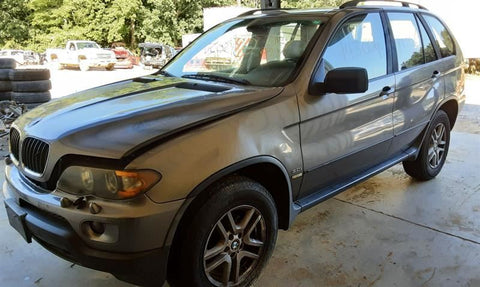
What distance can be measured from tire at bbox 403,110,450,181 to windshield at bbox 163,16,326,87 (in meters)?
1.91

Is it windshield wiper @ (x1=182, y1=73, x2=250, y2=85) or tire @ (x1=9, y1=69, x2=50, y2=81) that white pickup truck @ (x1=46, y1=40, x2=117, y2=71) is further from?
windshield wiper @ (x1=182, y1=73, x2=250, y2=85)

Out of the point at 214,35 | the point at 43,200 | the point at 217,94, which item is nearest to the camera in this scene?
the point at 43,200

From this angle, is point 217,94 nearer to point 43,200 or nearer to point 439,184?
point 43,200

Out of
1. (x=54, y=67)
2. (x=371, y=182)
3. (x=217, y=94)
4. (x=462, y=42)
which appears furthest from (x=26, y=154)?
(x=54, y=67)

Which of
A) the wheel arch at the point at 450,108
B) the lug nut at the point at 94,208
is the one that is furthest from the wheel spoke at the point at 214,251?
the wheel arch at the point at 450,108

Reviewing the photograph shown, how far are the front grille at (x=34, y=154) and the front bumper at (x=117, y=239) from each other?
0.65ft

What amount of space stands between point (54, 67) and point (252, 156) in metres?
27.5

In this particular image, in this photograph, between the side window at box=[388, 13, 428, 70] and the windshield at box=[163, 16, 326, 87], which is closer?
the windshield at box=[163, 16, 326, 87]

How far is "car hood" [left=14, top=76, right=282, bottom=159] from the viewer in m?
2.07

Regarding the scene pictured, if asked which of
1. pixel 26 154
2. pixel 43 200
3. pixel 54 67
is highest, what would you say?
pixel 26 154

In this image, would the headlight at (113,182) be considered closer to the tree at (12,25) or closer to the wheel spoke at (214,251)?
the wheel spoke at (214,251)

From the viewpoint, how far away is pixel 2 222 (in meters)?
3.59

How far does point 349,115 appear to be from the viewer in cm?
304

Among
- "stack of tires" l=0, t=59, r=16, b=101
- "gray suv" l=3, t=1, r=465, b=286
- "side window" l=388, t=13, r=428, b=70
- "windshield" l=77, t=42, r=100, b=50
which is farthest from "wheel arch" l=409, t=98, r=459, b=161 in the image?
"windshield" l=77, t=42, r=100, b=50
